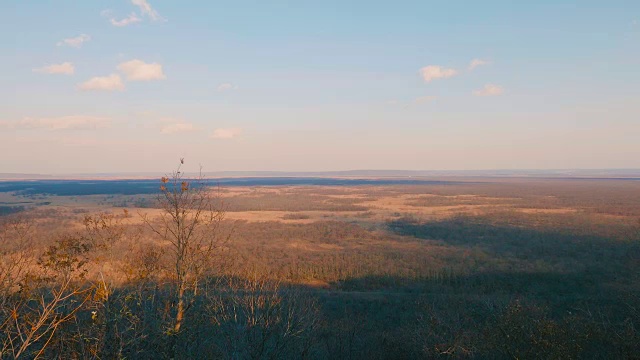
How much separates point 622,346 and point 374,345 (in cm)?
1045

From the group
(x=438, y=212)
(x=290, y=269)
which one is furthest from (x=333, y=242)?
(x=438, y=212)

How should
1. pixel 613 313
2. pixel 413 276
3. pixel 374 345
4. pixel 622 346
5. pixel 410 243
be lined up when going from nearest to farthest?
pixel 622 346 < pixel 374 345 < pixel 613 313 < pixel 413 276 < pixel 410 243

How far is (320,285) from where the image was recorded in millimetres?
29938

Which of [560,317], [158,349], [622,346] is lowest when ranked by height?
[560,317]

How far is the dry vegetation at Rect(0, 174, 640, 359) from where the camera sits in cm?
854

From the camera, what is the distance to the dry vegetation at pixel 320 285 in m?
8.54

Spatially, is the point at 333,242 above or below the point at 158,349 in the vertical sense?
below

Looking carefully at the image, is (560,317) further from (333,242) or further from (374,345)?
(333,242)

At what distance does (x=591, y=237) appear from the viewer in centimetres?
4447

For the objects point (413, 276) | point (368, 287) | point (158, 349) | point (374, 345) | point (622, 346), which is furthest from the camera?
point (413, 276)

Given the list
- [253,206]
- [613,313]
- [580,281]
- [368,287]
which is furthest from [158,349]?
[253,206]

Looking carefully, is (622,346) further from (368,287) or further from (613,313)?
(368,287)

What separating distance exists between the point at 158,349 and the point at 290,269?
24330 mm

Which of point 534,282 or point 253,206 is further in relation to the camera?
point 253,206
